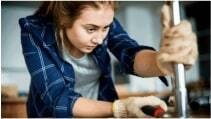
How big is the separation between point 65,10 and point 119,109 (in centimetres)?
15

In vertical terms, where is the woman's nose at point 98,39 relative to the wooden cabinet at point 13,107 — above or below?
above

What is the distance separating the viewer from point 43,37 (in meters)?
0.43

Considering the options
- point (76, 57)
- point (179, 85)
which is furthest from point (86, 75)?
point (179, 85)

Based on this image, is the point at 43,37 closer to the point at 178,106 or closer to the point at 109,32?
the point at 109,32

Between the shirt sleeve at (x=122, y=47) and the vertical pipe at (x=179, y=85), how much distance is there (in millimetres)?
130

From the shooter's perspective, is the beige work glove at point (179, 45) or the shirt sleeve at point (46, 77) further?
the shirt sleeve at point (46, 77)

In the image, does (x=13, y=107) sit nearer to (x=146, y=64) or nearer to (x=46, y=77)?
(x=46, y=77)

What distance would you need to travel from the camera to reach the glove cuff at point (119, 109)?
414 millimetres

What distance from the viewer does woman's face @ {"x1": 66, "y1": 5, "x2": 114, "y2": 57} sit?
405 mm

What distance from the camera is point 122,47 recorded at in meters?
0.46

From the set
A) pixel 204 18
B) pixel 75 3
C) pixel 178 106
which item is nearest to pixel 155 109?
pixel 178 106

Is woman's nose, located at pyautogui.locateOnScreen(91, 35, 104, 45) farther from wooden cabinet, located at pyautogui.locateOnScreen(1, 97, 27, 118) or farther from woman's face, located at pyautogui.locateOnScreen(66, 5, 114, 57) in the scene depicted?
wooden cabinet, located at pyautogui.locateOnScreen(1, 97, 27, 118)

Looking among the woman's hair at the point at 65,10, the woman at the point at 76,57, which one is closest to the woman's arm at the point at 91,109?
the woman at the point at 76,57

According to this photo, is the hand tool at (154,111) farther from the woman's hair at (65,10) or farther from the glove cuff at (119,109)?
the woman's hair at (65,10)
